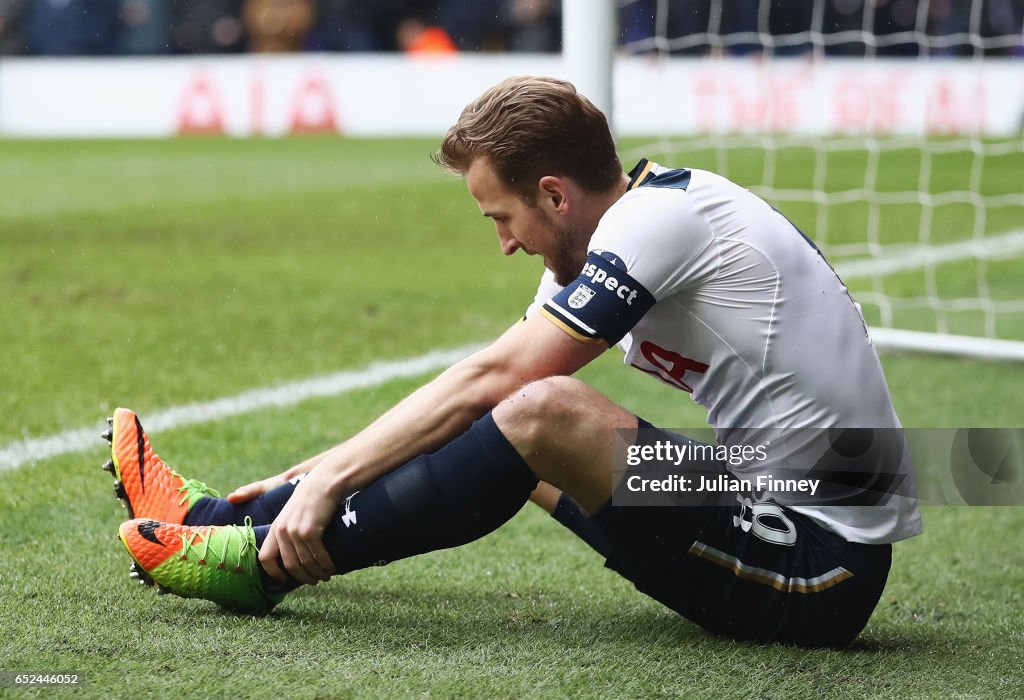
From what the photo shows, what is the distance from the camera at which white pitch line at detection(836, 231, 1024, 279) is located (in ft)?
25.5

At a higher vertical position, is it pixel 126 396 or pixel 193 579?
pixel 193 579

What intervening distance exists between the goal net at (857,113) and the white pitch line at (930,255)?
2 centimetres

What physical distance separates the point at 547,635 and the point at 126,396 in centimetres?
246

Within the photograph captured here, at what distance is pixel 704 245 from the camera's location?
227 cm

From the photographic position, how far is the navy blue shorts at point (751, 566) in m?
2.26

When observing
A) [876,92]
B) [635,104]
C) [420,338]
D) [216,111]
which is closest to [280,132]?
[216,111]

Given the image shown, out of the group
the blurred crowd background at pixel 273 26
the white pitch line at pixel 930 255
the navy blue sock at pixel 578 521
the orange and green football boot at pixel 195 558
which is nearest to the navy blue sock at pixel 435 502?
the orange and green football boot at pixel 195 558

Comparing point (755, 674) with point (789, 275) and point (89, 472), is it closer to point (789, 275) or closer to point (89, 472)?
point (789, 275)

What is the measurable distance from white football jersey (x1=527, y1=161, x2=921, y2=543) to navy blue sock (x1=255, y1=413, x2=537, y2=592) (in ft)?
0.81

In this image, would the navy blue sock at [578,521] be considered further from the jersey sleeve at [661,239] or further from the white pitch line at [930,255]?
the white pitch line at [930,255]

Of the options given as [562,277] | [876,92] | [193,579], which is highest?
[562,277]

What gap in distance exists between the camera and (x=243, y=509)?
267cm

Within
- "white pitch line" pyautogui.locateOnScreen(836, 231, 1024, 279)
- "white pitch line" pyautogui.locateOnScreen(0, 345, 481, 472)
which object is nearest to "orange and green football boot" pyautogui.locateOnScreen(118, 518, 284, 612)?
"white pitch line" pyautogui.locateOnScreen(0, 345, 481, 472)

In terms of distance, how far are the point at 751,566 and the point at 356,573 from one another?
93 centimetres
